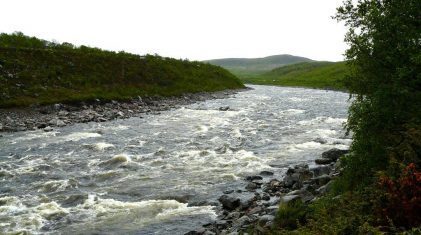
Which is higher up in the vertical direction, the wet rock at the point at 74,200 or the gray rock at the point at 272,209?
Result: the gray rock at the point at 272,209

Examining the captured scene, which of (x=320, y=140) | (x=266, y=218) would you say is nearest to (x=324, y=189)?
(x=266, y=218)

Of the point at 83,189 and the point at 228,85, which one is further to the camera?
the point at 228,85

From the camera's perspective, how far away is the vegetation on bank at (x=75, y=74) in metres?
39.5

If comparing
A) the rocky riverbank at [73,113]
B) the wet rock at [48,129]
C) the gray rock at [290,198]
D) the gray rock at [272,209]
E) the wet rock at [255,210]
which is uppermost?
the rocky riverbank at [73,113]

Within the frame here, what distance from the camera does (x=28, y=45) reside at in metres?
50.7

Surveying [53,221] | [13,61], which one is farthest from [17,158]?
[13,61]

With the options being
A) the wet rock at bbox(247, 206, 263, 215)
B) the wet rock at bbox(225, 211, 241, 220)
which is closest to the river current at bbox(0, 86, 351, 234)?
the wet rock at bbox(225, 211, 241, 220)

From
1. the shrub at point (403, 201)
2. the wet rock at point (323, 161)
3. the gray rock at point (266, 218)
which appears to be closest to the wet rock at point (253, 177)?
the wet rock at point (323, 161)

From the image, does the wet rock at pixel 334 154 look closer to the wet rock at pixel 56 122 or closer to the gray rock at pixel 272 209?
the gray rock at pixel 272 209

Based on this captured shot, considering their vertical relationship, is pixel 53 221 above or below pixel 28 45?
below

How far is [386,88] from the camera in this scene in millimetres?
12594

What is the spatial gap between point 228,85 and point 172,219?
71747 millimetres

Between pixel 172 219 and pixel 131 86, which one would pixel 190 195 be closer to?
pixel 172 219

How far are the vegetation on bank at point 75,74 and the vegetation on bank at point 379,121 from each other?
1214 inches
